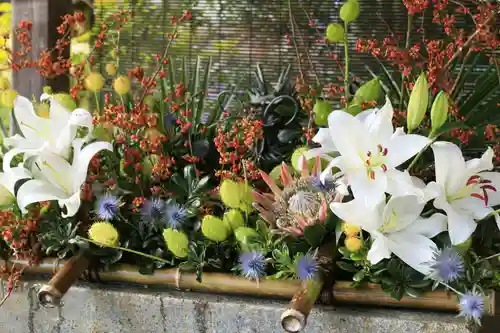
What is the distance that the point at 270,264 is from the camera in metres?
0.71

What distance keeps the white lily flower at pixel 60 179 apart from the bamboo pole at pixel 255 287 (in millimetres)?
114

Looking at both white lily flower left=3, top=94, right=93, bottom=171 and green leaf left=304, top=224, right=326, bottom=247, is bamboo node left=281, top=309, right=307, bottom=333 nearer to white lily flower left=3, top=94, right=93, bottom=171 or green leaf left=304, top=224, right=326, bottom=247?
green leaf left=304, top=224, right=326, bottom=247

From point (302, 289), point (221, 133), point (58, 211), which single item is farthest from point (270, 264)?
point (58, 211)

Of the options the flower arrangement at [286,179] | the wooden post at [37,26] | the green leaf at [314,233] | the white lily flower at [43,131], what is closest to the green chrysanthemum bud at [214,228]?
the flower arrangement at [286,179]

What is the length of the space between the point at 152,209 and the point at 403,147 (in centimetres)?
34

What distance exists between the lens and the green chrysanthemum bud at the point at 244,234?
696 mm

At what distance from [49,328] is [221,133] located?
0.39 meters

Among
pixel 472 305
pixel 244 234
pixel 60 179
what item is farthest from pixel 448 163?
pixel 60 179

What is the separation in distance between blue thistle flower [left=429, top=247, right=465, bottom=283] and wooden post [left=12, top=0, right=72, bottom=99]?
32.2 inches

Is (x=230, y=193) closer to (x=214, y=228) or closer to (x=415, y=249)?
(x=214, y=228)

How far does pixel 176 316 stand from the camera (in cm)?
75

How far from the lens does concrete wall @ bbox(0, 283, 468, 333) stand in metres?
0.67

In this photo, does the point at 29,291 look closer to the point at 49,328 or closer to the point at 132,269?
the point at 49,328

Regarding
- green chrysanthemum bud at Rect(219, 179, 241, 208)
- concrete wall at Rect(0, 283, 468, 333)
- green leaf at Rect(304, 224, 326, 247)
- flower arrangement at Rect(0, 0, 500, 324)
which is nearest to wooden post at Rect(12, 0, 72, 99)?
flower arrangement at Rect(0, 0, 500, 324)
